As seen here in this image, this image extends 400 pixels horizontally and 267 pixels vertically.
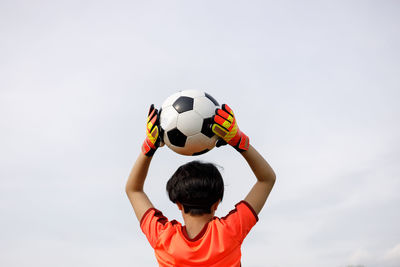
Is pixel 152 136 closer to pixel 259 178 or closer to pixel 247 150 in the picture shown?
pixel 247 150

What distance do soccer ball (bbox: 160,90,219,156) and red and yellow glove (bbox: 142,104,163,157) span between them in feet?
0.72

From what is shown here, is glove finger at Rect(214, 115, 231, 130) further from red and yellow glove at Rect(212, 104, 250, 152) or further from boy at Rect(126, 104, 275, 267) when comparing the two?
boy at Rect(126, 104, 275, 267)

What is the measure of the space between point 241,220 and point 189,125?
147 cm

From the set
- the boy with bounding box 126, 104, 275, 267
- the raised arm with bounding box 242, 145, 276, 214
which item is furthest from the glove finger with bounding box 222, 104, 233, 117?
the boy with bounding box 126, 104, 275, 267

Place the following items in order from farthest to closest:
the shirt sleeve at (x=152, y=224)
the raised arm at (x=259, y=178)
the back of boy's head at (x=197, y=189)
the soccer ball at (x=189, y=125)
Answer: the soccer ball at (x=189, y=125), the raised arm at (x=259, y=178), the shirt sleeve at (x=152, y=224), the back of boy's head at (x=197, y=189)

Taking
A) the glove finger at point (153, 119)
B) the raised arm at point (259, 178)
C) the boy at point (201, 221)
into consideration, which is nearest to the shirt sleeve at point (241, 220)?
the boy at point (201, 221)

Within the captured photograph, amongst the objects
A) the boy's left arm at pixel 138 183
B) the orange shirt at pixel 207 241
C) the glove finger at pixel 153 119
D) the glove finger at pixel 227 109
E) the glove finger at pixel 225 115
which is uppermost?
the glove finger at pixel 153 119

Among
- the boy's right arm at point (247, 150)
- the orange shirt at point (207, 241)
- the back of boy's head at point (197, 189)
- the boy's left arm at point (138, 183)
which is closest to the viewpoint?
the orange shirt at point (207, 241)

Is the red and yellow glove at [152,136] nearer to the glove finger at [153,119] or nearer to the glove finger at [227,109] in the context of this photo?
the glove finger at [153,119]

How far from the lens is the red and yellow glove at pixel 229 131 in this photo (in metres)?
4.36

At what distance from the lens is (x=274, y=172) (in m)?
4.31

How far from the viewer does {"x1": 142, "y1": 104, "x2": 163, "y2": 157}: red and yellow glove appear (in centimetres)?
453

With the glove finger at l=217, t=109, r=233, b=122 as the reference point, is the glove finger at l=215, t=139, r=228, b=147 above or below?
below

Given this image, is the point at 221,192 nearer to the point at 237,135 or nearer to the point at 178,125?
the point at 237,135
